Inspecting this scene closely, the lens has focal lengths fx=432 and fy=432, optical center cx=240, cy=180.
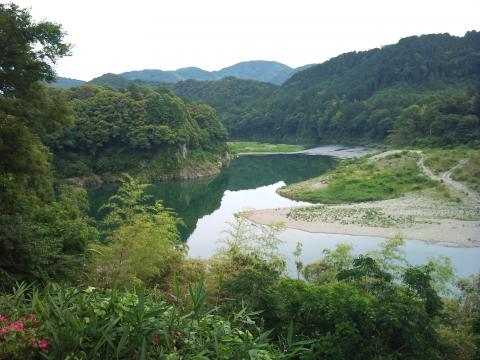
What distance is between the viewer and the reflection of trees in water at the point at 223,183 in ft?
156

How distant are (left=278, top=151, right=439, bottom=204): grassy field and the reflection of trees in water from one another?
9456mm

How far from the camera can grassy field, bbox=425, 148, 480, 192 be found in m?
47.3

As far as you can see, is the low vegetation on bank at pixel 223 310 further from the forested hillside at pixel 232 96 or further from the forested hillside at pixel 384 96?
the forested hillside at pixel 232 96

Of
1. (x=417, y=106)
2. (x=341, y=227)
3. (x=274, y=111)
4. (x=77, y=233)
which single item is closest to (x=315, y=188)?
(x=341, y=227)

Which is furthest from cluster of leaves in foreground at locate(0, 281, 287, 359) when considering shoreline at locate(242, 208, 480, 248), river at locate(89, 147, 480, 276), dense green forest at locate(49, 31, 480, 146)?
dense green forest at locate(49, 31, 480, 146)

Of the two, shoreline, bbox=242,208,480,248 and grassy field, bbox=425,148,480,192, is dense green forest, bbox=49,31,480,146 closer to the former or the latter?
grassy field, bbox=425,148,480,192

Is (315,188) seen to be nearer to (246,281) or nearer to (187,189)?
(187,189)

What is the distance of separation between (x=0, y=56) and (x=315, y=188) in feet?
136

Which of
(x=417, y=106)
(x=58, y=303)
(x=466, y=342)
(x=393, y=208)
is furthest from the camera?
(x=417, y=106)

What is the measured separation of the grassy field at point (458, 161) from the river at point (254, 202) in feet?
59.2

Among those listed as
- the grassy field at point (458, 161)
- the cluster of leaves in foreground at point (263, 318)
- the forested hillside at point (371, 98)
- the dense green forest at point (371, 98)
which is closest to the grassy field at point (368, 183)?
the grassy field at point (458, 161)

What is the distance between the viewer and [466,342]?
11.3 metres

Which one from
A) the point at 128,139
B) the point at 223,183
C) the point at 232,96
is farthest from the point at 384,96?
the point at 128,139

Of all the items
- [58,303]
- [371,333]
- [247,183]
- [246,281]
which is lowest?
[247,183]
